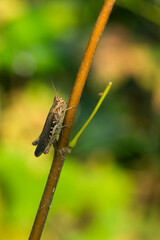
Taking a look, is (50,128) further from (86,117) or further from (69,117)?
(86,117)

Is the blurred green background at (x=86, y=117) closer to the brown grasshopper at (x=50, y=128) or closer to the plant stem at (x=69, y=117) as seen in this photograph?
the brown grasshopper at (x=50, y=128)

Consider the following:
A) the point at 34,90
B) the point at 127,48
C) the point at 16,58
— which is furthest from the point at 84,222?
the point at 127,48

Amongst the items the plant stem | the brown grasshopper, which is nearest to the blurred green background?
the brown grasshopper

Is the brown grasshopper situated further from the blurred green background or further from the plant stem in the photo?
the blurred green background

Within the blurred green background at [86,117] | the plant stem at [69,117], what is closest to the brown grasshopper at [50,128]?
the plant stem at [69,117]

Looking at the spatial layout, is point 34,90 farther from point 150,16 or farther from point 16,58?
point 150,16

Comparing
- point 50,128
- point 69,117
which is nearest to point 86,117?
point 50,128
